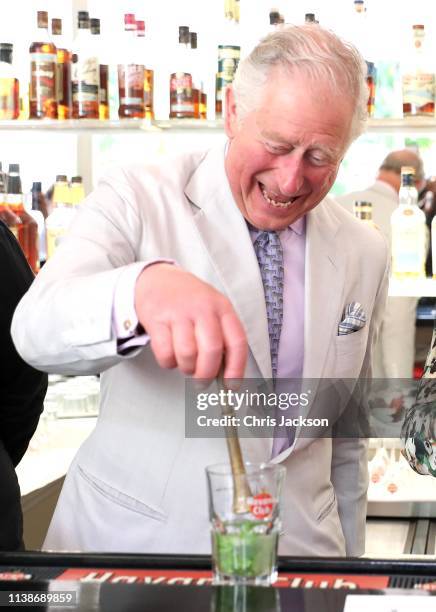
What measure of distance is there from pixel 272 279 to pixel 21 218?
1.77m

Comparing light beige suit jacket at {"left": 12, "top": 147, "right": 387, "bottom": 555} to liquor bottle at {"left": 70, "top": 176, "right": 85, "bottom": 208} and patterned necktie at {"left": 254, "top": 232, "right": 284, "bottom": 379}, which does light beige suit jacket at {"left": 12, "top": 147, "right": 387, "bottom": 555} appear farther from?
liquor bottle at {"left": 70, "top": 176, "right": 85, "bottom": 208}

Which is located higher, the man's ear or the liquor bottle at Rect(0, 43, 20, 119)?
the liquor bottle at Rect(0, 43, 20, 119)

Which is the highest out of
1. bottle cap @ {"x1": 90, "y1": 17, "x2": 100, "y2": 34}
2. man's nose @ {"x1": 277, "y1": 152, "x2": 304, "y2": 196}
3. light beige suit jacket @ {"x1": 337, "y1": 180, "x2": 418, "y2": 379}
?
bottle cap @ {"x1": 90, "y1": 17, "x2": 100, "y2": 34}

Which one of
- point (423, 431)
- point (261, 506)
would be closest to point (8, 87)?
point (423, 431)

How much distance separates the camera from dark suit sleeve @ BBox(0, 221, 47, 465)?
214cm

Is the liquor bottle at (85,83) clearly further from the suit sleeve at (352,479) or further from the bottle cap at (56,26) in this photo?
the suit sleeve at (352,479)

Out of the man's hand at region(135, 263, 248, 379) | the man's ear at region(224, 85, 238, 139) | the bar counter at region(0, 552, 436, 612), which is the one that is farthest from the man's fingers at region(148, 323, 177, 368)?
the man's ear at region(224, 85, 238, 139)

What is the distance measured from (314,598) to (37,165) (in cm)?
317

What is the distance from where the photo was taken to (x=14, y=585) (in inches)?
51.4

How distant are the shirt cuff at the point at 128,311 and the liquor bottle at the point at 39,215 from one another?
7.35 ft

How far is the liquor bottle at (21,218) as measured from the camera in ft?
11.4

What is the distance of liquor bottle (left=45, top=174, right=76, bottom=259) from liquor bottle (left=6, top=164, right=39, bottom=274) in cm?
5

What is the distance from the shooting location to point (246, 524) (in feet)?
3.86

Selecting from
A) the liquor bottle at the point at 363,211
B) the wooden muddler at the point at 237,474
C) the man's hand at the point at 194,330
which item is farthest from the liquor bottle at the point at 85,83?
the wooden muddler at the point at 237,474
